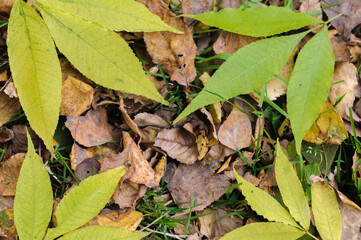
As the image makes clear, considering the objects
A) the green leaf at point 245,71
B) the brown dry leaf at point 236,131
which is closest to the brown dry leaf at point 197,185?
the brown dry leaf at point 236,131

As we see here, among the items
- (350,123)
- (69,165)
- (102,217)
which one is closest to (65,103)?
(69,165)

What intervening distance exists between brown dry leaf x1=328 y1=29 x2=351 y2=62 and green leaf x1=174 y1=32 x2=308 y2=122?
1.07 ft

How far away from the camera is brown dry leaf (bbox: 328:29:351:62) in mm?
1413

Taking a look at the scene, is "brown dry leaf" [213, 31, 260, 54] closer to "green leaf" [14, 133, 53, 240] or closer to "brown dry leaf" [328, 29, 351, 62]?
"brown dry leaf" [328, 29, 351, 62]

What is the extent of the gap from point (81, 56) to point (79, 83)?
0.24m

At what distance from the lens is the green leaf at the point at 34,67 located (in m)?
0.94

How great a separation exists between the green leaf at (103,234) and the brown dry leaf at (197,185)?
29 centimetres

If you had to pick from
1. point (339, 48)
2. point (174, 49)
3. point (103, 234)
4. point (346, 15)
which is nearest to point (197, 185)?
point (103, 234)

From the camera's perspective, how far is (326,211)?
46.5 inches

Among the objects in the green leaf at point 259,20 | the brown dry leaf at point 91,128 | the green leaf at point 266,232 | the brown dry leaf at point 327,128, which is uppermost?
the green leaf at point 259,20

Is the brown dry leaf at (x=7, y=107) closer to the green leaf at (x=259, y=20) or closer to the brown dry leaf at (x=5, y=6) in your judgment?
the brown dry leaf at (x=5, y=6)

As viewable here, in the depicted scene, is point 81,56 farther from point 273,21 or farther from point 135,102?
point 273,21

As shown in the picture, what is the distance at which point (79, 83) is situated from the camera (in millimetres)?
1201

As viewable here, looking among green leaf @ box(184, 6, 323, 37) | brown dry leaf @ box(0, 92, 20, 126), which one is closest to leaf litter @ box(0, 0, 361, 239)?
brown dry leaf @ box(0, 92, 20, 126)
